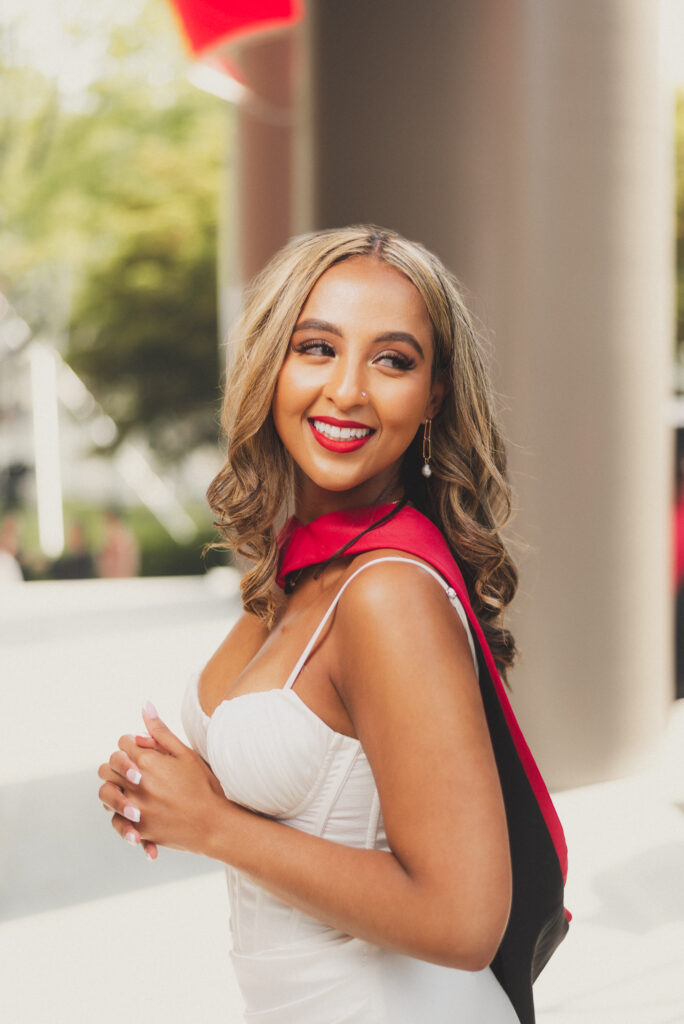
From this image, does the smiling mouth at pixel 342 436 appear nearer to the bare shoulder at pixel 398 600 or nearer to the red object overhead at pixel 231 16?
the bare shoulder at pixel 398 600

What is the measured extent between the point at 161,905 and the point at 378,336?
403 centimetres

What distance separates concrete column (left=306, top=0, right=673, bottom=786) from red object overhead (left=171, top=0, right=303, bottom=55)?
195 inches

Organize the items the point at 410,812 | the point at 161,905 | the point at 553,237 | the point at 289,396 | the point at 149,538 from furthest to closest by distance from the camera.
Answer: the point at 149,538
the point at 553,237
the point at 161,905
the point at 289,396
the point at 410,812

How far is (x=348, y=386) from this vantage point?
6.19 ft

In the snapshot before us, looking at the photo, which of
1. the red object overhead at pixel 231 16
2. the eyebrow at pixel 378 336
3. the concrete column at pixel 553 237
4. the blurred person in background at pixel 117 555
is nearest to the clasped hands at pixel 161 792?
the eyebrow at pixel 378 336

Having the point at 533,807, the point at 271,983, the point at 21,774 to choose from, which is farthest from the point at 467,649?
the point at 21,774

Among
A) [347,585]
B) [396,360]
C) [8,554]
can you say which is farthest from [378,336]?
[8,554]

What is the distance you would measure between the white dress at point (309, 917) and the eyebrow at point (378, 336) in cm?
39

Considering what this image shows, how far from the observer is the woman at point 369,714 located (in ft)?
5.30

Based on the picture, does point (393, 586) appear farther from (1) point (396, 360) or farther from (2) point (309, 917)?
(2) point (309, 917)

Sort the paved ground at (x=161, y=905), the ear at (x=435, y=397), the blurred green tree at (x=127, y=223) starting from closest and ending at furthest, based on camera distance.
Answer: the ear at (x=435, y=397)
the paved ground at (x=161, y=905)
the blurred green tree at (x=127, y=223)

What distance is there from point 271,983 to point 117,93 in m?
21.4

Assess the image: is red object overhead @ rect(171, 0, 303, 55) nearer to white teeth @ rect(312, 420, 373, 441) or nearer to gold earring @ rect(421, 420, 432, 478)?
gold earring @ rect(421, 420, 432, 478)

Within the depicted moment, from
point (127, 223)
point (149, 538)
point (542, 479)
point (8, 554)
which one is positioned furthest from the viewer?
point (149, 538)
